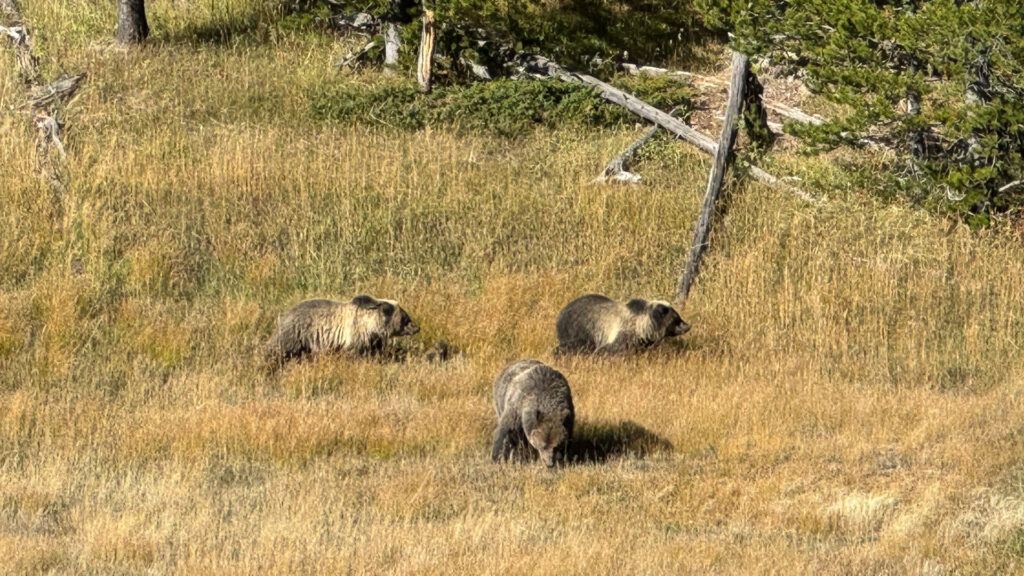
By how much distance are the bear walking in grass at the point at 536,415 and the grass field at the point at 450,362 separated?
201mm

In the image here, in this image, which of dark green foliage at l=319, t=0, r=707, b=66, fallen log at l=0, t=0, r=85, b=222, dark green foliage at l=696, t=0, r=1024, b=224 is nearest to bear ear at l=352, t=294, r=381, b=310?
fallen log at l=0, t=0, r=85, b=222

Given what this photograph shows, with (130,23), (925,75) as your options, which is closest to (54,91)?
(130,23)

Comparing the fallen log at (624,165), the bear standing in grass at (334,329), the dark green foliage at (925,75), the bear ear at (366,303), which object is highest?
the dark green foliage at (925,75)

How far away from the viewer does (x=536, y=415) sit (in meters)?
10.5

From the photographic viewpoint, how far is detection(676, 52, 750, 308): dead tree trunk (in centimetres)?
1543

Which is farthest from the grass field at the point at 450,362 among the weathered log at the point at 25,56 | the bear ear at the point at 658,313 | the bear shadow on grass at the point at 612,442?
the weathered log at the point at 25,56

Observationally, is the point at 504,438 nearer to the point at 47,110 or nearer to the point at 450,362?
the point at 450,362

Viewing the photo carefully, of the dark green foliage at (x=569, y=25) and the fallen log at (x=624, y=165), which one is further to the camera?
the dark green foliage at (x=569, y=25)

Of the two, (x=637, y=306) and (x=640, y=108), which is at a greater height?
(x=637, y=306)

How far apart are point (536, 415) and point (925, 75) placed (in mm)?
8768

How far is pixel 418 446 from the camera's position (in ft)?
37.4

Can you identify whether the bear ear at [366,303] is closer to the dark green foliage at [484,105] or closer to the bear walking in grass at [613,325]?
the bear walking in grass at [613,325]

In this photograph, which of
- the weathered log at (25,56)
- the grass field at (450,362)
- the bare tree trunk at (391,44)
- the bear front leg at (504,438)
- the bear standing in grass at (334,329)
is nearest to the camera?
the grass field at (450,362)

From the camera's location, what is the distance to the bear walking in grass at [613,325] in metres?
13.6
